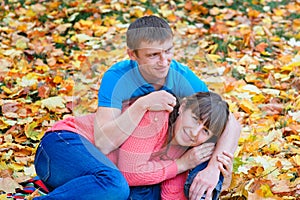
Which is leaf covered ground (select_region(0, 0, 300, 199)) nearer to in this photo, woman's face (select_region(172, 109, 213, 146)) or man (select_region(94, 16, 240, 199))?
man (select_region(94, 16, 240, 199))

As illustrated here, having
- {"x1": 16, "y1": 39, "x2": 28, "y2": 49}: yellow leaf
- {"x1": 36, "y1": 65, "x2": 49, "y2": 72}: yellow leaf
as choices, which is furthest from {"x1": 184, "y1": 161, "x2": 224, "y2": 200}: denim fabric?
{"x1": 16, "y1": 39, "x2": 28, "y2": 49}: yellow leaf

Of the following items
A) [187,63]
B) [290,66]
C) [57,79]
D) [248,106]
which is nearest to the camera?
[187,63]

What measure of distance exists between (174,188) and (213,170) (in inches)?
7.7

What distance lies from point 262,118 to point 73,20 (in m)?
2.25

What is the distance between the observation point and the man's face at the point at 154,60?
2602 millimetres

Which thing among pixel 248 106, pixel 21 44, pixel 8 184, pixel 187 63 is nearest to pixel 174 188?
pixel 187 63

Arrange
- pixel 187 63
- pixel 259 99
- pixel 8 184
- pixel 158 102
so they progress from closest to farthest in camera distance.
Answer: pixel 158 102, pixel 8 184, pixel 187 63, pixel 259 99

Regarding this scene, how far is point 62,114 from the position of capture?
3674 mm

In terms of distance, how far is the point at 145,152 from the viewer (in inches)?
99.3

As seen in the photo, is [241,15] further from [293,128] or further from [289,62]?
[293,128]

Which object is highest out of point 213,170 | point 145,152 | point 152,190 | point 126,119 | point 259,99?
point 126,119

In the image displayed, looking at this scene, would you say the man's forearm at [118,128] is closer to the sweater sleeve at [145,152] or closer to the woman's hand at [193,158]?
the sweater sleeve at [145,152]

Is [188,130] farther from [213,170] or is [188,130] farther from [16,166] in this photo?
[16,166]

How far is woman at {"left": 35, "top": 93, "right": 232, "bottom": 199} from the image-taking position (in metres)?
2.44
